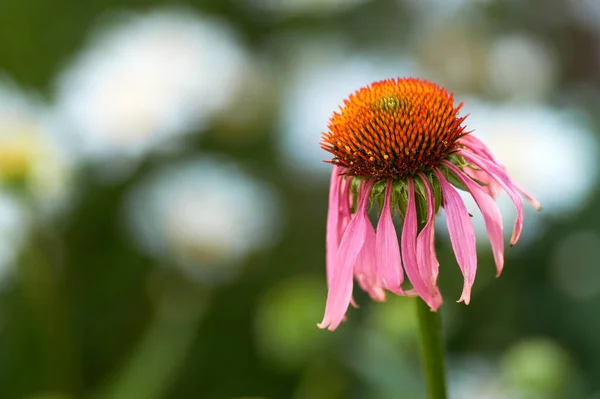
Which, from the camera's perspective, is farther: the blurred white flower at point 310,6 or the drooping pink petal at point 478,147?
the blurred white flower at point 310,6

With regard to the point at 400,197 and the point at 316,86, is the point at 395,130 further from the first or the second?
the point at 316,86

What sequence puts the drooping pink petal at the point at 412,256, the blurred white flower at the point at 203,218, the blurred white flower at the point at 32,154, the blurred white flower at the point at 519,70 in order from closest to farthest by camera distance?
the drooping pink petal at the point at 412,256
the blurred white flower at the point at 32,154
the blurred white flower at the point at 203,218
the blurred white flower at the point at 519,70

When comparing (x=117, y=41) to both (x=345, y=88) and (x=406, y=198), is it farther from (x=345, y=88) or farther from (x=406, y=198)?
(x=406, y=198)

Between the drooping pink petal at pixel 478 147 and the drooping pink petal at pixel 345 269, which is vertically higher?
the drooping pink petal at pixel 478 147

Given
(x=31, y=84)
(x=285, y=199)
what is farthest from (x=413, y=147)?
(x=31, y=84)

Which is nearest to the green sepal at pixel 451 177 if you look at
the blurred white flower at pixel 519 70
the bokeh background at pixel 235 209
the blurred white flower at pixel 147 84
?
the bokeh background at pixel 235 209

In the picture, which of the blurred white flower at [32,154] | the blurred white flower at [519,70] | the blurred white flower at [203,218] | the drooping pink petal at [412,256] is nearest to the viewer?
the drooping pink petal at [412,256]

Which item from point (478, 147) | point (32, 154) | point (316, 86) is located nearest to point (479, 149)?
point (478, 147)

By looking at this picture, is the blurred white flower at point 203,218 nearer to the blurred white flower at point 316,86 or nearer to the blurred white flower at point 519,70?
the blurred white flower at point 316,86
